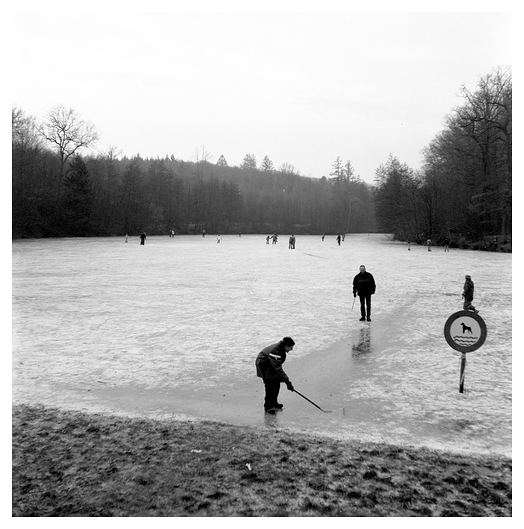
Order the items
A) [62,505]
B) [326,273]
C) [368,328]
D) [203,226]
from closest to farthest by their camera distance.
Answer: [62,505]
[368,328]
[326,273]
[203,226]

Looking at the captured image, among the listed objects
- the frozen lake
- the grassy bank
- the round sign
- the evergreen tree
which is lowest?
the grassy bank

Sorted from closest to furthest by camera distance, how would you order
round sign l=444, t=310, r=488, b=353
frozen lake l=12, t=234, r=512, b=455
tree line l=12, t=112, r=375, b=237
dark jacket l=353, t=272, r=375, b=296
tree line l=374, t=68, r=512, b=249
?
1. frozen lake l=12, t=234, r=512, b=455
2. round sign l=444, t=310, r=488, b=353
3. dark jacket l=353, t=272, r=375, b=296
4. tree line l=374, t=68, r=512, b=249
5. tree line l=12, t=112, r=375, b=237

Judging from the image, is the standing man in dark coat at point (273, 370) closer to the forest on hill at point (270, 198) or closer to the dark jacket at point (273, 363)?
the dark jacket at point (273, 363)

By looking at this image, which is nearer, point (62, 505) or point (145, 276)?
point (62, 505)

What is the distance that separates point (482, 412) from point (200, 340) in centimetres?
625

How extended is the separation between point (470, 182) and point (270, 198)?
9584 centimetres

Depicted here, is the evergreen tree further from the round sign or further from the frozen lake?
the round sign

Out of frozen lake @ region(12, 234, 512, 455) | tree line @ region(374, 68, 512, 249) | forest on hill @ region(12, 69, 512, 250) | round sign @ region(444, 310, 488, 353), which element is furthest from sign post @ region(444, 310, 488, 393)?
tree line @ region(374, 68, 512, 249)

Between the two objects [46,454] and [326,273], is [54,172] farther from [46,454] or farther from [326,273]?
[46,454]

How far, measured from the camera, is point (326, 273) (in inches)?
1022

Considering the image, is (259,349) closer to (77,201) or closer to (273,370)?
(273,370)

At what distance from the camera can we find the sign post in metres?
7.01

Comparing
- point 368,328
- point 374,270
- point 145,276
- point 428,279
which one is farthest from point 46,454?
point 374,270

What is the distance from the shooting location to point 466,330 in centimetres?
708
